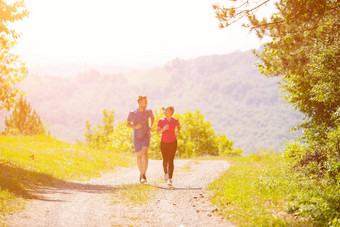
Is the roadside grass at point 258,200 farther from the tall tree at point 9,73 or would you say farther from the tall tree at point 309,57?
the tall tree at point 9,73

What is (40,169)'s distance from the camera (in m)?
16.1

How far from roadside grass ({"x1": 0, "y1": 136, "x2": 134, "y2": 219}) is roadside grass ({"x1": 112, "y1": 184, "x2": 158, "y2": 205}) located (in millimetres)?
2357

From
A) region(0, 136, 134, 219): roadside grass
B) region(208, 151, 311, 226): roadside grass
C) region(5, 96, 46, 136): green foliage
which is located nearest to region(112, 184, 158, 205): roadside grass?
region(208, 151, 311, 226): roadside grass

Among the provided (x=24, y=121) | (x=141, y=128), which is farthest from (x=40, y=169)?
(x=24, y=121)

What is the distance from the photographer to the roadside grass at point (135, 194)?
35.9 feet

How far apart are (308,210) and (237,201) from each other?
2.00 m

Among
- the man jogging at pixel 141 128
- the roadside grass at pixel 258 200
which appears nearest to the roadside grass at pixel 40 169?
the man jogging at pixel 141 128

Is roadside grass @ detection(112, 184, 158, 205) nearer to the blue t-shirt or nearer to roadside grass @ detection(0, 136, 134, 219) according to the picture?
the blue t-shirt

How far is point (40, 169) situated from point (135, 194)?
6039 mm

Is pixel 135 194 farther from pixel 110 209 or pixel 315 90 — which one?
pixel 315 90

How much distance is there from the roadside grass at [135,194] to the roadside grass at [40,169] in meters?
2.36

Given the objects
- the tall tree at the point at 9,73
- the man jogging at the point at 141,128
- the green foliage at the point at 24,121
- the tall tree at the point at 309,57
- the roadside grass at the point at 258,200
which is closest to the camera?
the roadside grass at the point at 258,200

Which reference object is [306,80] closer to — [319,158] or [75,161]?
[319,158]

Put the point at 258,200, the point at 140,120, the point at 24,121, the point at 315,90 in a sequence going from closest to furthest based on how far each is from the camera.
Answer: the point at 258,200
the point at 315,90
the point at 140,120
the point at 24,121
